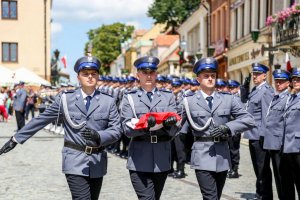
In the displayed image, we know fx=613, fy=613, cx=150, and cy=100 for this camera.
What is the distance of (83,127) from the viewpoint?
19.3 ft

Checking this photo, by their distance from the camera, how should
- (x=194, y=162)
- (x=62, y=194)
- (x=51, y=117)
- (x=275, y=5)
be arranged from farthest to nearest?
(x=275, y=5) → (x=62, y=194) → (x=194, y=162) → (x=51, y=117)

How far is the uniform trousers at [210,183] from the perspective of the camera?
20.3 feet

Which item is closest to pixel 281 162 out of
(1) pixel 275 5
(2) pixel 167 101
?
(2) pixel 167 101

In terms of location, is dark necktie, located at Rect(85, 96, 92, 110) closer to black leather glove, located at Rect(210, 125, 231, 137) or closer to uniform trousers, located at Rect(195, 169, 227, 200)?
black leather glove, located at Rect(210, 125, 231, 137)

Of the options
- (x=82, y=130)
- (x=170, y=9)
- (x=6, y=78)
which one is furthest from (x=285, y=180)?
(x=170, y=9)

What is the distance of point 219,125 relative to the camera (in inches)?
247

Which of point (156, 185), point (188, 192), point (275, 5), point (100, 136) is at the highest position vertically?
point (275, 5)

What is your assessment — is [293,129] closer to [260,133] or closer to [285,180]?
[285,180]

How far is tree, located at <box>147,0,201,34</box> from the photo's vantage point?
6141cm

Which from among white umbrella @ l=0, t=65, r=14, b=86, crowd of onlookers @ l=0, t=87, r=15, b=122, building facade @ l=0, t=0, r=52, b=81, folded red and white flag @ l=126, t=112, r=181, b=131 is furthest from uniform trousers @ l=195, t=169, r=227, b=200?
building facade @ l=0, t=0, r=52, b=81

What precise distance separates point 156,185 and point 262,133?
2.72m

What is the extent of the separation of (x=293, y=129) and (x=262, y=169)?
1341 millimetres

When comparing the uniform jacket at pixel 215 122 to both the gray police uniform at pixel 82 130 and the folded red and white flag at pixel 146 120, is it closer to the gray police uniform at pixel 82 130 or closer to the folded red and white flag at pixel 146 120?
the folded red and white flag at pixel 146 120

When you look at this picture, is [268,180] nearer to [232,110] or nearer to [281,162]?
[281,162]
